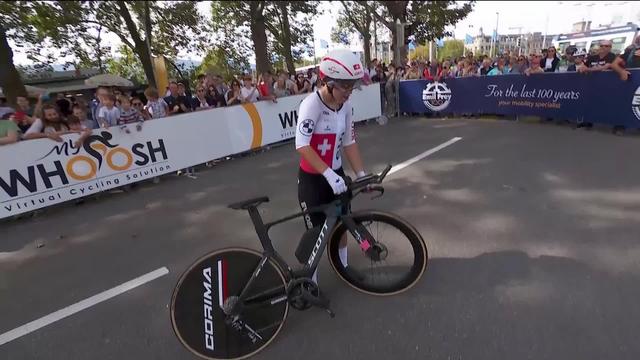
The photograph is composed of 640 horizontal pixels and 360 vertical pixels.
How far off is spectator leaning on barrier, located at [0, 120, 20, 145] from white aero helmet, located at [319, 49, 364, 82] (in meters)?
5.70

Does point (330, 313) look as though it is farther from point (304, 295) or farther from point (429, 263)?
point (429, 263)

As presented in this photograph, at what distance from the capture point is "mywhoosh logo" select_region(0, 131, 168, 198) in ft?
19.0

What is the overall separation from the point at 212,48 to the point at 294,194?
23902mm

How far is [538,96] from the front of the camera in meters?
9.86

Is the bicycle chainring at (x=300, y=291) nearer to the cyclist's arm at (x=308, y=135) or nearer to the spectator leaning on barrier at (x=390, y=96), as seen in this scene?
the cyclist's arm at (x=308, y=135)

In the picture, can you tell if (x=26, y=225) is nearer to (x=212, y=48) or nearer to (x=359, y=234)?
(x=359, y=234)

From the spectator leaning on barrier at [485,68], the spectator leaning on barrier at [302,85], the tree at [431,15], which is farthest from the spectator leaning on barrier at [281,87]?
the tree at [431,15]

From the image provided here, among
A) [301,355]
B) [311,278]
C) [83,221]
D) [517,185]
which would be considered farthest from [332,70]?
[83,221]

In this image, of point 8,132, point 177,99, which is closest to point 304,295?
point 8,132

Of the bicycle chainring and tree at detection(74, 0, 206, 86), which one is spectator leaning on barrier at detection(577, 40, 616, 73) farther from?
tree at detection(74, 0, 206, 86)

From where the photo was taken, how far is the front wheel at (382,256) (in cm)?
279

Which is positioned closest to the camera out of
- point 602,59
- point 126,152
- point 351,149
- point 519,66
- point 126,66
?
point 351,149

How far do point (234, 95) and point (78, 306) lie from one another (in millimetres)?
7074

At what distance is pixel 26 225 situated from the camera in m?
5.57
